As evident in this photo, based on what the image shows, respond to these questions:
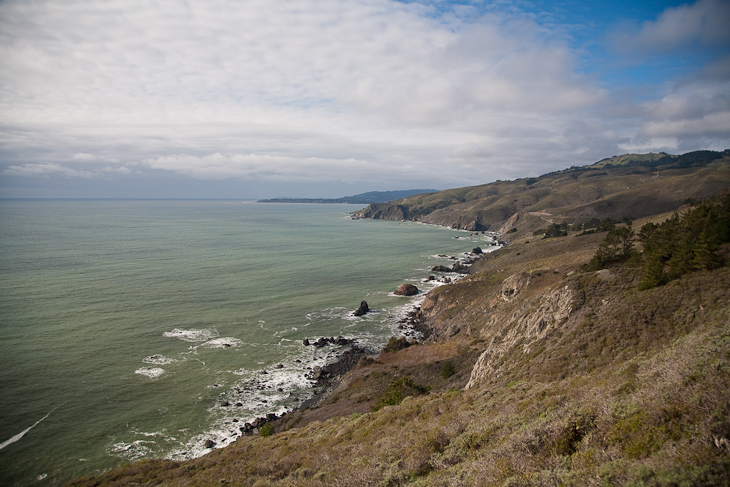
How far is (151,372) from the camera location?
145 feet

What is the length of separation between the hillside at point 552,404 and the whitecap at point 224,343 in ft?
64.1

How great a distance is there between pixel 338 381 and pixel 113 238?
141m

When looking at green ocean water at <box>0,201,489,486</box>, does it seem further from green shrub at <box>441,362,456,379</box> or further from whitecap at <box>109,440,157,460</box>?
green shrub at <box>441,362,456,379</box>

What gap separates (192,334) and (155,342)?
16.7 ft

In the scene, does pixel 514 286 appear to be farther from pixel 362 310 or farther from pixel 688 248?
pixel 362 310

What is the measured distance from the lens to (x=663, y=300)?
26.3 m

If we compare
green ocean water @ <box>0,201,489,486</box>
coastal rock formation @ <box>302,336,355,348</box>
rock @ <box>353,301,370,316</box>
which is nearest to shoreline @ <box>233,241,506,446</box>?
coastal rock formation @ <box>302,336,355,348</box>

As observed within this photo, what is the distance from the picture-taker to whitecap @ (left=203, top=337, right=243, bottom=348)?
5197cm

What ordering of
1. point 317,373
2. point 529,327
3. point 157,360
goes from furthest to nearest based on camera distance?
point 157,360 < point 317,373 < point 529,327

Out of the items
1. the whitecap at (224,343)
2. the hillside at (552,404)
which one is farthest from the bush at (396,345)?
the whitecap at (224,343)

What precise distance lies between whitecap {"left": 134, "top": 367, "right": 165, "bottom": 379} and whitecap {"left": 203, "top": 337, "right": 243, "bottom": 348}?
25.1 feet

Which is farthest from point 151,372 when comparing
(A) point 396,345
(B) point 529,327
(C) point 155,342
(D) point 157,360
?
(B) point 529,327

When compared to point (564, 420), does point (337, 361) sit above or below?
below

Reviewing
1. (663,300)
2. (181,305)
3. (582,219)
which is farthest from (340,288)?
(582,219)
